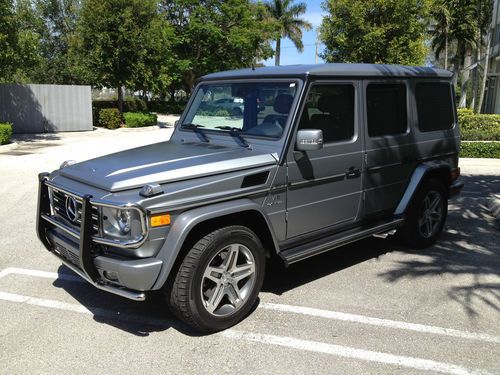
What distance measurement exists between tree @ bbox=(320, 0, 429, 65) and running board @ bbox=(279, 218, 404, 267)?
55.9 feet

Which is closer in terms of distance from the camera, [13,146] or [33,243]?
[33,243]

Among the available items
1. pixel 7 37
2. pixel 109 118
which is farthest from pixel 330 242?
pixel 109 118

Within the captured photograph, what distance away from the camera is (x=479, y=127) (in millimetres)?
17328

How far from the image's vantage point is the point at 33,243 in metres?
5.98

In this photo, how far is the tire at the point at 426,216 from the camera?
5.48 meters

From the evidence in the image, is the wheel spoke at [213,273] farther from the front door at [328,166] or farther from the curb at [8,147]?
the curb at [8,147]

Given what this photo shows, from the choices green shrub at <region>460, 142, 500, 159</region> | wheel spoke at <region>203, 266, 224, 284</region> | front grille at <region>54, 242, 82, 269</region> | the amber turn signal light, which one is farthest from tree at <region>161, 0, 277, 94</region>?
the amber turn signal light

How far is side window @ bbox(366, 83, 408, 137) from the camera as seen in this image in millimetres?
4797

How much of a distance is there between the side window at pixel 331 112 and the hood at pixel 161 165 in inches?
22.7

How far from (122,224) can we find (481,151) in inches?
518

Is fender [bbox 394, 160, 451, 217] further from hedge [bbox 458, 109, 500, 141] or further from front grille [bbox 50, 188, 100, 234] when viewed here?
hedge [bbox 458, 109, 500, 141]

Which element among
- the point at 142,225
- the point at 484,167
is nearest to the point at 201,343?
the point at 142,225

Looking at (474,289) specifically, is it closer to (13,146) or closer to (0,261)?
(0,261)

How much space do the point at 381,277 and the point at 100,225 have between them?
286cm
